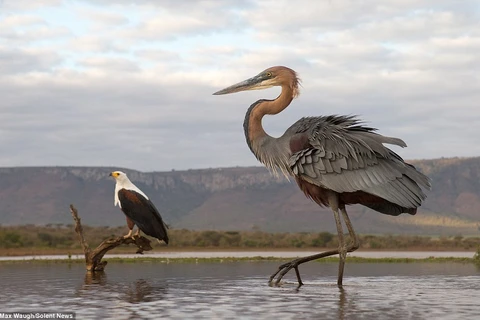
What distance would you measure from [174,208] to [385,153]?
113 metres

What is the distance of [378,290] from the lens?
13.5 metres

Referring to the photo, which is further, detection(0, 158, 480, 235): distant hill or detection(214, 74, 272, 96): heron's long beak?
detection(0, 158, 480, 235): distant hill

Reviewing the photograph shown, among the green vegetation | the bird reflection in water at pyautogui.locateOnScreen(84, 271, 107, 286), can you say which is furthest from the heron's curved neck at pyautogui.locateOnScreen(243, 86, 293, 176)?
the green vegetation

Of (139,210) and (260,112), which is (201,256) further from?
(260,112)

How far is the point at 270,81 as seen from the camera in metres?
14.9

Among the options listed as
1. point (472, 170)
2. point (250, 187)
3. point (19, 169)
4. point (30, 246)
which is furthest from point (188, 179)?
point (30, 246)

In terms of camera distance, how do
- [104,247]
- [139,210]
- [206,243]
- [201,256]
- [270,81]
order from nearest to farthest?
[270,81]
[139,210]
[104,247]
[201,256]
[206,243]

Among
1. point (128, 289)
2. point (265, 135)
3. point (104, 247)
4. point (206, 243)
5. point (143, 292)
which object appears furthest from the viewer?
point (206, 243)

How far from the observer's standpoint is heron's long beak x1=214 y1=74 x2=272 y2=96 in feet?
49.0

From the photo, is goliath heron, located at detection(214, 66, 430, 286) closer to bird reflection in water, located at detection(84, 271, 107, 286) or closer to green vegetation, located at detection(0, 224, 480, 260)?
bird reflection in water, located at detection(84, 271, 107, 286)

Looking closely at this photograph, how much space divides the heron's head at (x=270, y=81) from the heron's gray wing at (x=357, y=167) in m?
1.37

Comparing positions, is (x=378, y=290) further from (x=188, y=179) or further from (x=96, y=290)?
(x=188, y=179)

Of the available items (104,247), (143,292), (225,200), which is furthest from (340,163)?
(225,200)

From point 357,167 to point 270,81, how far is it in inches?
98.2
